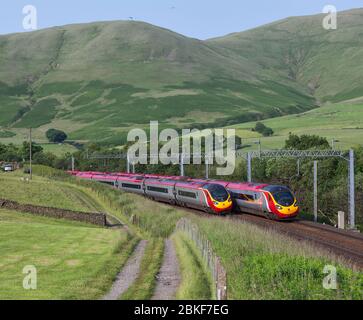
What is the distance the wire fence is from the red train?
309 inches

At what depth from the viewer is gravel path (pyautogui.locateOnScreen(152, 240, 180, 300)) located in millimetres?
25547

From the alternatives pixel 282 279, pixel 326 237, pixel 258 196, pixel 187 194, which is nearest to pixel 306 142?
pixel 187 194

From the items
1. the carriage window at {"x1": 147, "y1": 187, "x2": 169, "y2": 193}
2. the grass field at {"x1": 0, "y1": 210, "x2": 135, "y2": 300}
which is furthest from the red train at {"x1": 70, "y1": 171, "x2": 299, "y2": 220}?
the grass field at {"x1": 0, "y1": 210, "x2": 135, "y2": 300}

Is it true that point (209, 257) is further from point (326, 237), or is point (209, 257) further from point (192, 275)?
point (326, 237)

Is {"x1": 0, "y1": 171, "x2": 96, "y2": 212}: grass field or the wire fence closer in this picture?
the wire fence

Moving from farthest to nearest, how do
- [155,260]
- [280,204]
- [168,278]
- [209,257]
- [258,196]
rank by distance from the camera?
[258,196] → [280,204] → [155,260] → [168,278] → [209,257]

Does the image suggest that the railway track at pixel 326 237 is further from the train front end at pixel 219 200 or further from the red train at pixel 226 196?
the train front end at pixel 219 200

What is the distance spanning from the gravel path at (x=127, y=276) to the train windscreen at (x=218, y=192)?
59.4ft

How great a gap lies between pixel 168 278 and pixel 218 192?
27844 mm

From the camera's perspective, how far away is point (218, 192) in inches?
2231

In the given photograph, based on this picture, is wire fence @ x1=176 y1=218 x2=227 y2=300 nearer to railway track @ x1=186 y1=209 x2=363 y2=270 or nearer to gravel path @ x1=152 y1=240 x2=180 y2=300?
gravel path @ x1=152 y1=240 x2=180 y2=300

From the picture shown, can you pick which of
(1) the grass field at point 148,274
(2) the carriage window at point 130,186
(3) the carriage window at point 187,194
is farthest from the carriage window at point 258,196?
(2) the carriage window at point 130,186

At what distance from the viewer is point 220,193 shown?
56531 millimetres

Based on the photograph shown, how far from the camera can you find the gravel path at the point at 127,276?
85.5 feet
